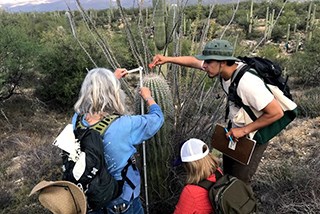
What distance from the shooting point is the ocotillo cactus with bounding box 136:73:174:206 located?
Result: 3.19 m

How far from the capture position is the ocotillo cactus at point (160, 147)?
319 cm

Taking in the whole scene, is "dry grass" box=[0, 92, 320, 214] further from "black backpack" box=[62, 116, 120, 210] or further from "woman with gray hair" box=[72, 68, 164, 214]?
"black backpack" box=[62, 116, 120, 210]

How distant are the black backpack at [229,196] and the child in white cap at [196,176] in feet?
0.15

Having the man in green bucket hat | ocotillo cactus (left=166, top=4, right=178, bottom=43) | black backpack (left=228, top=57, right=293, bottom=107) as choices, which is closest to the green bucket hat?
the man in green bucket hat

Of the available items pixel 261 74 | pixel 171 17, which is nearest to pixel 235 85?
pixel 261 74

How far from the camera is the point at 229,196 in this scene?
8.28 feet

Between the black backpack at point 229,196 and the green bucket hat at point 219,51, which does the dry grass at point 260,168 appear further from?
the green bucket hat at point 219,51

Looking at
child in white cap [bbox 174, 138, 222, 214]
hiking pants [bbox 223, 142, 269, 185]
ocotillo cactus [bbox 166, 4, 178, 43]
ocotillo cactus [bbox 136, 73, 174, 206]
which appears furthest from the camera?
ocotillo cactus [bbox 166, 4, 178, 43]

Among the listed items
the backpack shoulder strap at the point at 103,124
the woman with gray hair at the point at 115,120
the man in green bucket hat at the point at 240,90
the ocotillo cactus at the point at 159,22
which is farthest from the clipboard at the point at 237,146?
the ocotillo cactus at the point at 159,22

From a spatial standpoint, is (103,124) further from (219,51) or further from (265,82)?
(265,82)

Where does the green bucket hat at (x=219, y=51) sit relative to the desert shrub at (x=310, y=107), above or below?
above

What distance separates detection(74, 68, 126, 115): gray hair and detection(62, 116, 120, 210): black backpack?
2.9 inches

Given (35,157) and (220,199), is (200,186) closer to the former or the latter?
(220,199)

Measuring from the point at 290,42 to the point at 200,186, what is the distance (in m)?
17.5
